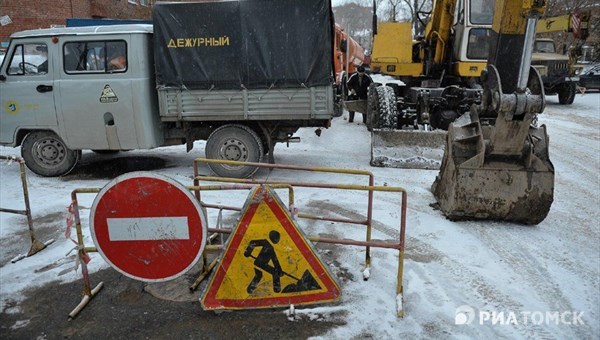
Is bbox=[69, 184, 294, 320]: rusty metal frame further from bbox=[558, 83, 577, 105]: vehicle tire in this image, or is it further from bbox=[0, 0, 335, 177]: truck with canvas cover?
bbox=[558, 83, 577, 105]: vehicle tire

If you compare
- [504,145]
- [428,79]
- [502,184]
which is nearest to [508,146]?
[504,145]

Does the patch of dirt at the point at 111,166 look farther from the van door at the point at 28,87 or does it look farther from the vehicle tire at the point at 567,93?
the vehicle tire at the point at 567,93

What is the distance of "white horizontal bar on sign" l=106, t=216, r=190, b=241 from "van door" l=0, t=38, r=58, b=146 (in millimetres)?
4947

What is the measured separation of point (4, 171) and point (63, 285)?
17.9 feet

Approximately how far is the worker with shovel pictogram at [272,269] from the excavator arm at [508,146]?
2589 millimetres

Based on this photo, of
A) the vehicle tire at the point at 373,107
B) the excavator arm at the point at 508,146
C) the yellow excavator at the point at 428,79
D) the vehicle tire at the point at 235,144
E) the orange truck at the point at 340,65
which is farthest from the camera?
the vehicle tire at the point at 373,107

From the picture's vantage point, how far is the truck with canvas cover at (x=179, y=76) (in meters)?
6.69

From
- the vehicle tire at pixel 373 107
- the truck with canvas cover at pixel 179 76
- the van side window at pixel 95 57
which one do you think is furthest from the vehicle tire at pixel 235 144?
the vehicle tire at pixel 373 107

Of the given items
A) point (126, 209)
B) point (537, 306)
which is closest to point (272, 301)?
point (126, 209)

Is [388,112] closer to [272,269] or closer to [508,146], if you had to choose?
[508,146]

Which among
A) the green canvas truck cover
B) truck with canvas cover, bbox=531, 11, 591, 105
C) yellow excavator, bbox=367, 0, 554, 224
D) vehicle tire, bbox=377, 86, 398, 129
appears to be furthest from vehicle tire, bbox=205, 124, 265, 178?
truck with canvas cover, bbox=531, 11, 591, 105

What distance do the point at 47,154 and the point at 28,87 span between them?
46.4 inches

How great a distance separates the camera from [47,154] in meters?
7.42

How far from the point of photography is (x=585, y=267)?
4.17m
